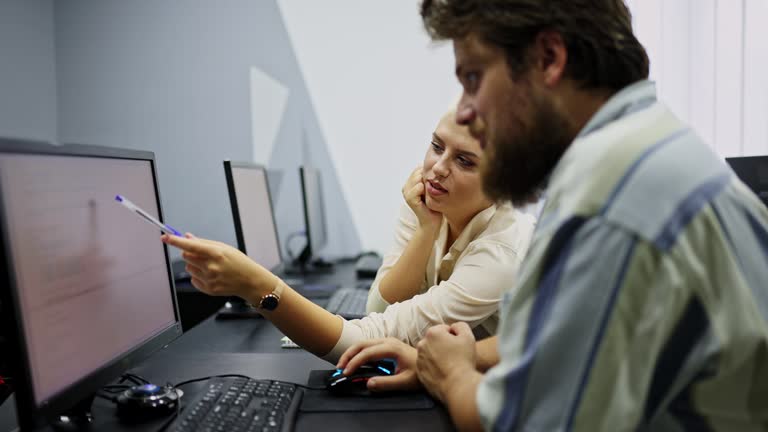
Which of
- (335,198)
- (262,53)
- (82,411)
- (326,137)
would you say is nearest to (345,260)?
(335,198)

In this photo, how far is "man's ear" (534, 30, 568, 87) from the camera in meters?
0.75

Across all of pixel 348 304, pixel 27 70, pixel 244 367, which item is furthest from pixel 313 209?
pixel 244 367

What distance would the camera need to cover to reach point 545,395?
59cm

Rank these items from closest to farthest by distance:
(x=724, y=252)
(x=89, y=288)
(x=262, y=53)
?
1. (x=724, y=252)
2. (x=89, y=288)
3. (x=262, y=53)

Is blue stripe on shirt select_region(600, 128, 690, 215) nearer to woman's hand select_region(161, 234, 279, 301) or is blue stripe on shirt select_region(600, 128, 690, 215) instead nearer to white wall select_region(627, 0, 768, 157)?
woman's hand select_region(161, 234, 279, 301)

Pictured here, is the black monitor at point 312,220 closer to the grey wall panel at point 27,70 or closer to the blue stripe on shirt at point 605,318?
the grey wall panel at point 27,70

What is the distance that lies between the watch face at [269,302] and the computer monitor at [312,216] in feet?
4.88

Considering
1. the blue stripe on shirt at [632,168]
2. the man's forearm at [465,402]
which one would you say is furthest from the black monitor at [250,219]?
the blue stripe on shirt at [632,168]

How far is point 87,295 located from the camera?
0.79m

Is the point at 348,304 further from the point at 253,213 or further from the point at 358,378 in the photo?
the point at 358,378

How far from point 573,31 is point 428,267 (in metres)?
0.82

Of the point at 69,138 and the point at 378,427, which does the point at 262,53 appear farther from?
the point at 378,427

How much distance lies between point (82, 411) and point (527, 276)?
2.15 ft

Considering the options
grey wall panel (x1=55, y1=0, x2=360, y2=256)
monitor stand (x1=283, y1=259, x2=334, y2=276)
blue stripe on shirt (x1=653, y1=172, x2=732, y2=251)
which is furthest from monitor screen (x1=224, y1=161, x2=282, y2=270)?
blue stripe on shirt (x1=653, y1=172, x2=732, y2=251)
